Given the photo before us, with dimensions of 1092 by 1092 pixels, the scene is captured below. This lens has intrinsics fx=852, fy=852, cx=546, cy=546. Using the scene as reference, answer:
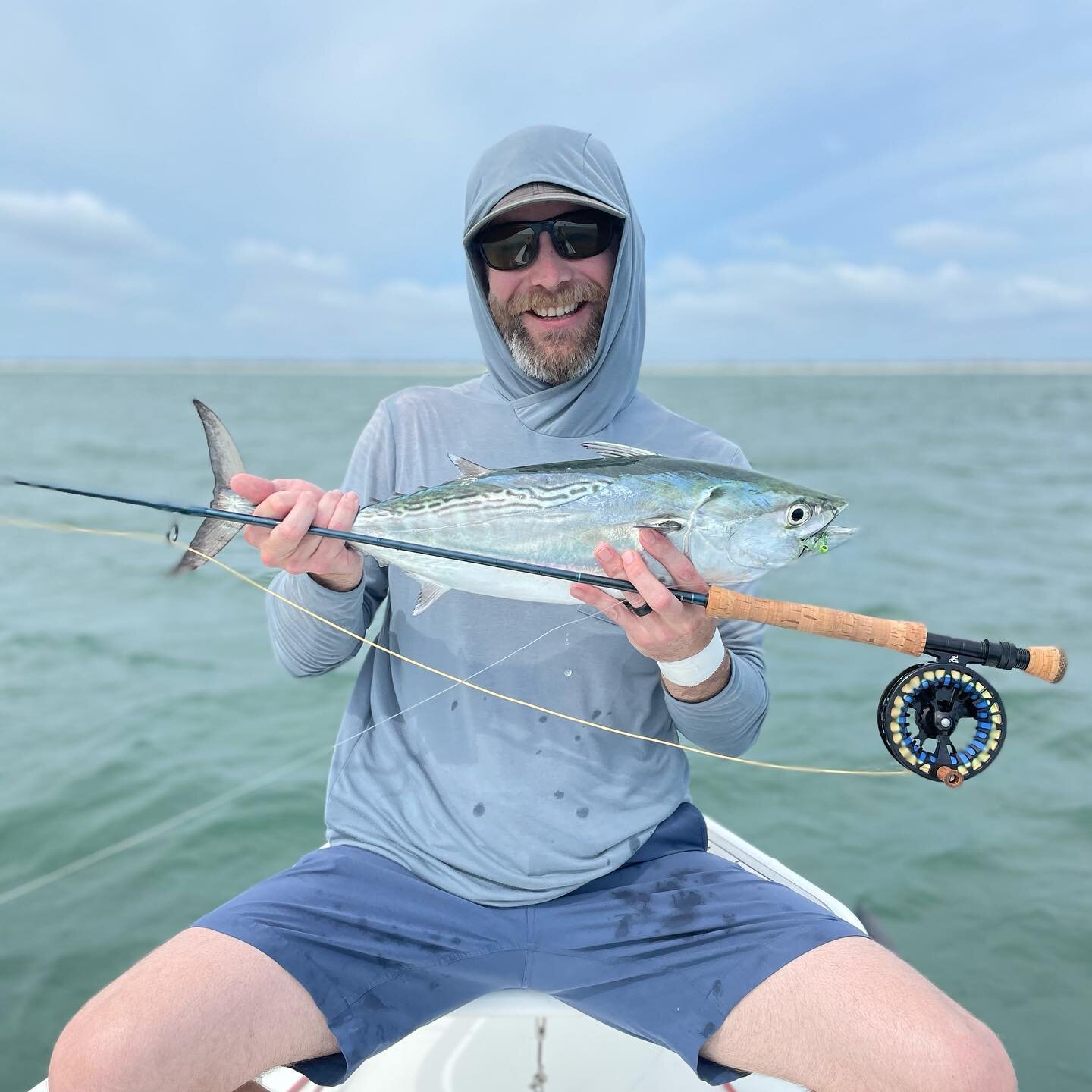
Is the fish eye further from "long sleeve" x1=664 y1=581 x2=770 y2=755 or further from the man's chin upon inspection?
the man's chin

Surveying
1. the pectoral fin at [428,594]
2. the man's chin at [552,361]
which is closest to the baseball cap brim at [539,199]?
the man's chin at [552,361]

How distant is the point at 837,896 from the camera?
13.3 feet

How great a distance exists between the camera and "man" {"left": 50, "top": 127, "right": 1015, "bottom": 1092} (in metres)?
1.71

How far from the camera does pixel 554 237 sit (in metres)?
2.55

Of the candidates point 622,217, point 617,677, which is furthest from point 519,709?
point 622,217

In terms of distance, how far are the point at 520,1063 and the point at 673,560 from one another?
1.65 meters

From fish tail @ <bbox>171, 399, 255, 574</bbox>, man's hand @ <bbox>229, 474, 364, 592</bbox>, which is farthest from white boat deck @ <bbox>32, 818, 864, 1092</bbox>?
fish tail @ <bbox>171, 399, 255, 574</bbox>

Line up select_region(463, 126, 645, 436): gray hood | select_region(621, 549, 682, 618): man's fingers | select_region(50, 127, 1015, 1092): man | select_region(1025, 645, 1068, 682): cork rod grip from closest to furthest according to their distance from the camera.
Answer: select_region(50, 127, 1015, 1092): man < select_region(1025, 645, 1068, 682): cork rod grip < select_region(621, 549, 682, 618): man's fingers < select_region(463, 126, 645, 436): gray hood

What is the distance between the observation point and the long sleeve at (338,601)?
7.50ft

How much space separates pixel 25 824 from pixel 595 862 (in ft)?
11.8

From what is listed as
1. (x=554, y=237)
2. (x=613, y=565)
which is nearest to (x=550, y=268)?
(x=554, y=237)

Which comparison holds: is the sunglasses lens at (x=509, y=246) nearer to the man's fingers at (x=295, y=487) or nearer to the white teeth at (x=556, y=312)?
the white teeth at (x=556, y=312)

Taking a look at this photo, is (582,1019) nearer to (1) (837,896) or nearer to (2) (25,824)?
(1) (837,896)

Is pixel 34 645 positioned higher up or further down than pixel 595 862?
further down
